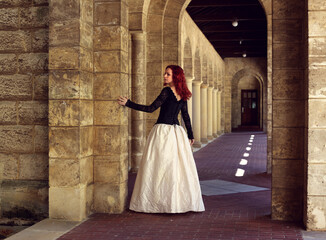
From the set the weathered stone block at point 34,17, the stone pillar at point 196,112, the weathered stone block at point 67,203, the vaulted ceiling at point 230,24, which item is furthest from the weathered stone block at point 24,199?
the stone pillar at point 196,112

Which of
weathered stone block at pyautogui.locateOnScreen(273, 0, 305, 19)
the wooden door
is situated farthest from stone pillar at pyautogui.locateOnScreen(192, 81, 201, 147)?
the wooden door

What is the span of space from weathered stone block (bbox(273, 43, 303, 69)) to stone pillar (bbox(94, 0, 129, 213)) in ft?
5.66

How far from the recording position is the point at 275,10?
16.2 feet

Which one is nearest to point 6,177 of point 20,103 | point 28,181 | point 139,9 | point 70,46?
point 28,181

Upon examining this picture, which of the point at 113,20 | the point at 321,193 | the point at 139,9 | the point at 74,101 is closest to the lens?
the point at 321,193

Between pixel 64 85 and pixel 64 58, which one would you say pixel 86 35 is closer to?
pixel 64 58

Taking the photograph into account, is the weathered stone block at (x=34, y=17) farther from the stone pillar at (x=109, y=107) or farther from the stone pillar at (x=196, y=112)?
the stone pillar at (x=196, y=112)

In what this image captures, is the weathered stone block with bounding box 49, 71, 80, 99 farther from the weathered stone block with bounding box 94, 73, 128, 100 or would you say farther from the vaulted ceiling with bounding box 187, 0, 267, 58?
the vaulted ceiling with bounding box 187, 0, 267, 58

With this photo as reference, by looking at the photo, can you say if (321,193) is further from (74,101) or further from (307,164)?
(74,101)

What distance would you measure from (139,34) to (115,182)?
4085mm

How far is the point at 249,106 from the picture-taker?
3478 centimetres

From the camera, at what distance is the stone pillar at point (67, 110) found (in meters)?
4.84

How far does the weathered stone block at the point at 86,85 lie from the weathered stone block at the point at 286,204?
2309 millimetres

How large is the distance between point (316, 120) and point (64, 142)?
262 cm
